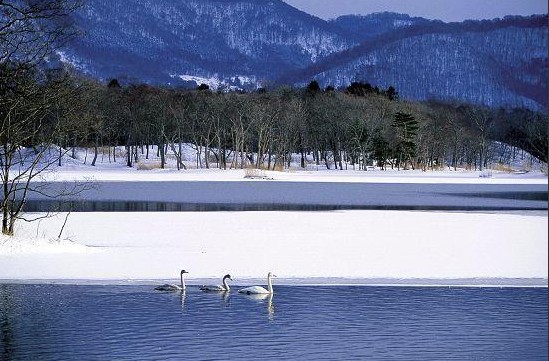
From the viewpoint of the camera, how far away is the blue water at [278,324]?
14.9 meters

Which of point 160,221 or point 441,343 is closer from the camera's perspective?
point 441,343

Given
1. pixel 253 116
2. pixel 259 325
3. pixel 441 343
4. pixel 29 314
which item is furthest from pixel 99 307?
pixel 253 116

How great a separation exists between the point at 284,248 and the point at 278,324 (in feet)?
33.8

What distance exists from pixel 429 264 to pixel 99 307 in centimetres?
893

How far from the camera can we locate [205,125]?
117 metres

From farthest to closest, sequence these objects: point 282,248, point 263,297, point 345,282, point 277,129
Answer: point 277,129 < point 282,248 < point 345,282 < point 263,297

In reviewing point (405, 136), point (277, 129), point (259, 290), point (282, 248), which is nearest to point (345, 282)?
point (259, 290)

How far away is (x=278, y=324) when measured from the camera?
16906mm

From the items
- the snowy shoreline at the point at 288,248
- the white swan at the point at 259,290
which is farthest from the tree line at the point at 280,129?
the white swan at the point at 259,290

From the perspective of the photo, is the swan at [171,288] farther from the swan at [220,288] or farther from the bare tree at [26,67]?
the bare tree at [26,67]

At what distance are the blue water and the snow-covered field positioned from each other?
5.82ft

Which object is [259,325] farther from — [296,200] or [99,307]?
[296,200]

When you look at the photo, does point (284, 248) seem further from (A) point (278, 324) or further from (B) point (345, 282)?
(A) point (278, 324)

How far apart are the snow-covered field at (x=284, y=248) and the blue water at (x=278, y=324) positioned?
69.8 inches
